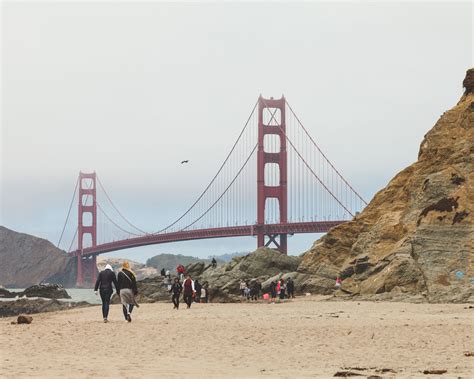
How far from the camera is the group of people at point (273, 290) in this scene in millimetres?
32375

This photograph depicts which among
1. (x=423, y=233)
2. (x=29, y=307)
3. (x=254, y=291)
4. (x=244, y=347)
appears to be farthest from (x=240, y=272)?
(x=244, y=347)

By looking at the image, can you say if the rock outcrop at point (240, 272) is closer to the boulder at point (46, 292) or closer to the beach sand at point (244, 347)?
the beach sand at point (244, 347)

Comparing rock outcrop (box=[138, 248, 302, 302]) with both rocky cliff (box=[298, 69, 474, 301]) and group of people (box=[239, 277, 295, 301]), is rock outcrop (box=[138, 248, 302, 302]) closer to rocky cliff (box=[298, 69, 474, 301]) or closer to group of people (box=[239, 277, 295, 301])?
group of people (box=[239, 277, 295, 301])

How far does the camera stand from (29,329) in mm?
16062

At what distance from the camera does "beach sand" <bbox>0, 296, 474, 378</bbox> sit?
33.4 feet

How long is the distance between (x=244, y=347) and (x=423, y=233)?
14254mm

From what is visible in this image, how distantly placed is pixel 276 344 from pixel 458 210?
14802 millimetres

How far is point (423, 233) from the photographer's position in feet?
85.6

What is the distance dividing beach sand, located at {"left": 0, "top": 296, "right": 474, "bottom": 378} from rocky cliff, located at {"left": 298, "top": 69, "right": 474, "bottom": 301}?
5.69 meters

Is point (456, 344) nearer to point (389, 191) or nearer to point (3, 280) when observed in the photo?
point (389, 191)

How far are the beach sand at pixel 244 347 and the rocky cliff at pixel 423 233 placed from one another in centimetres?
569

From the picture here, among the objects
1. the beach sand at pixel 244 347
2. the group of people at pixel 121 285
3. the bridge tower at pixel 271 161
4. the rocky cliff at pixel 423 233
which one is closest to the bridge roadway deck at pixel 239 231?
the bridge tower at pixel 271 161

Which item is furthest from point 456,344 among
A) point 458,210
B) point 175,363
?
point 458,210

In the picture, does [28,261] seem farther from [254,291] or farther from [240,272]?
[254,291]
